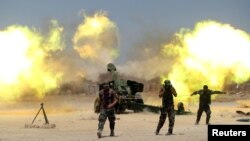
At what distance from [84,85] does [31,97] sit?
15.0 meters

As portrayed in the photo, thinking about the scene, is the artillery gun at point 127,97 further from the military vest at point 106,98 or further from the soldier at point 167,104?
the military vest at point 106,98

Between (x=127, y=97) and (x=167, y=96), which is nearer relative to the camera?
(x=167, y=96)

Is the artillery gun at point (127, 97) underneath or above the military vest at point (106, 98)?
above

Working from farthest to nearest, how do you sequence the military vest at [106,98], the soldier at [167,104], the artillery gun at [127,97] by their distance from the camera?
the artillery gun at [127,97] → the soldier at [167,104] → the military vest at [106,98]

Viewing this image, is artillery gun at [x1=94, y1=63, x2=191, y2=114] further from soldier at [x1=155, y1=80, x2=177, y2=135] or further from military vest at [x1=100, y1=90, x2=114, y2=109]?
military vest at [x1=100, y1=90, x2=114, y2=109]

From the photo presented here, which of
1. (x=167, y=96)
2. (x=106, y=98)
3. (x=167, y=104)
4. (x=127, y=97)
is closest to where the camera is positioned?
(x=106, y=98)

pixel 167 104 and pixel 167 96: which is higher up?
pixel 167 96

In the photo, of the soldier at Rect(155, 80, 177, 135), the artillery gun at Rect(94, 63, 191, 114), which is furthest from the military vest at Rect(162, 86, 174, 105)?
the artillery gun at Rect(94, 63, 191, 114)

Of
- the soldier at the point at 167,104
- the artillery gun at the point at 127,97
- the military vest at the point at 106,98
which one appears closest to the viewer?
the military vest at the point at 106,98

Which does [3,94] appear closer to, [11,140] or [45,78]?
[45,78]

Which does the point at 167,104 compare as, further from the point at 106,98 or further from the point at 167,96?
the point at 106,98

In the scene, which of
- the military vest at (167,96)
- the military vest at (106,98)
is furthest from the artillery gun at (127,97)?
the military vest at (106,98)

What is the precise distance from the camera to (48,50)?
4759 cm

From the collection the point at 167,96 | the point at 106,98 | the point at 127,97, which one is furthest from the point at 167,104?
the point at 127,97
